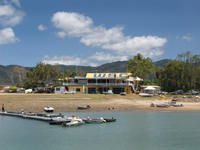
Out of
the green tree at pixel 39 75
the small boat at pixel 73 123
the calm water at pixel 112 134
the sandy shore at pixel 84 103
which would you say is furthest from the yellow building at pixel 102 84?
the small boat at pixel 73 123

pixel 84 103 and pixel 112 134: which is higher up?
pixel 84 103

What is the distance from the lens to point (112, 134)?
39.6 metres

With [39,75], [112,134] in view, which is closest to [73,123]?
[112,134]

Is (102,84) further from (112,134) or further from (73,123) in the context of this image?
(112,134)

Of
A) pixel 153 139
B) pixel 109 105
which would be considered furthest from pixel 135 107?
pixel 153 139

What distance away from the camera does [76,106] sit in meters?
63.6

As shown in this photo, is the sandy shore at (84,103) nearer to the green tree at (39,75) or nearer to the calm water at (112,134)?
the calm water at (112,134)

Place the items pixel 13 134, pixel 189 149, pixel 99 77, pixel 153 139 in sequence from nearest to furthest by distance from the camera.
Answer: pixel 189 149 → pixel 153 139 → pixel 13 134 → pixel 99 77

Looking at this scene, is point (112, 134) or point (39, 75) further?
point (39, 75)

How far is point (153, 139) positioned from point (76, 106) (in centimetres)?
2912

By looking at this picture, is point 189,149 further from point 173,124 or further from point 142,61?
point 142,61

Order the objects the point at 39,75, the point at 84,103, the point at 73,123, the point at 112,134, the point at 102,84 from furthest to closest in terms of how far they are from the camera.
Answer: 1. the point at 39,75
2. the point at 102,84
3. the point at 84,103
4. the point at 73,123
5. the point at 112,134

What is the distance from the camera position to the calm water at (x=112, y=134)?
1315 inches

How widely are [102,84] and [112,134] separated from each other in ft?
178
